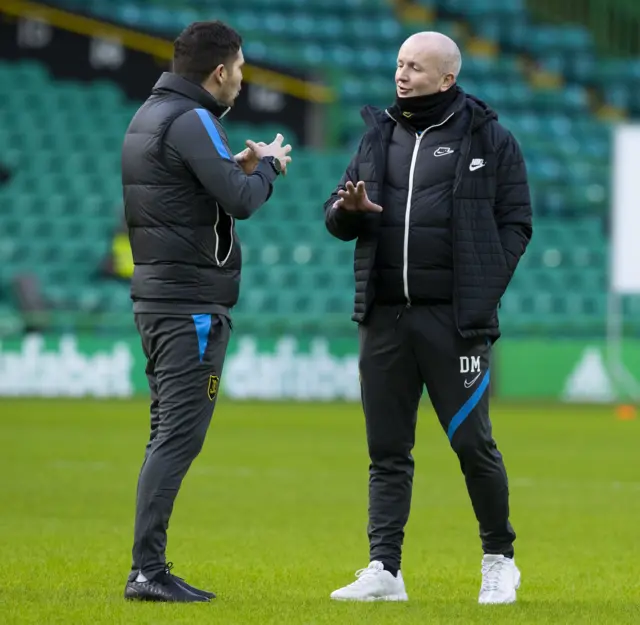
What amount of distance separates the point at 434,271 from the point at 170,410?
3.69ft

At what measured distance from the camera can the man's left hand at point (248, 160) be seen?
6.24 meters

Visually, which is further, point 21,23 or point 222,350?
point 21,23

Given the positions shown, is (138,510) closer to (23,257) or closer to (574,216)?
(23,257)

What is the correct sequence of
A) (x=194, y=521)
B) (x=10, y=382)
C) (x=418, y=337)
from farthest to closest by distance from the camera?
1. (x=10, y=382)
2. (x=194, y=521)
3. (x=418, y=337)

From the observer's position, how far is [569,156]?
26.2 meters

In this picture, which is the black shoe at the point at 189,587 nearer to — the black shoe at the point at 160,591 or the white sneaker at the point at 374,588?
the black shoe at the point at 160,591

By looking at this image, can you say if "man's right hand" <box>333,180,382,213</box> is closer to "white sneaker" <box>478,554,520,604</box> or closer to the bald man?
the bald man

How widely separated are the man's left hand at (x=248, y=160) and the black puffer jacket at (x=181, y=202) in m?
0.22

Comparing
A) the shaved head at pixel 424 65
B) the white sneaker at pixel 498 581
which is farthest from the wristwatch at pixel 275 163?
the white sneaker at pixel 498 581

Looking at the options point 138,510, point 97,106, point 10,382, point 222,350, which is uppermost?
point 97,106

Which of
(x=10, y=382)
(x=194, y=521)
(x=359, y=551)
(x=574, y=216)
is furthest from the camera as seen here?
(x=574, y=216)

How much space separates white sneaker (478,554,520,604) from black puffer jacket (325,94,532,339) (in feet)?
2.87

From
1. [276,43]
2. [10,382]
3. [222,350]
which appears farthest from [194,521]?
[276,43]

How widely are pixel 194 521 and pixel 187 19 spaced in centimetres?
1845
